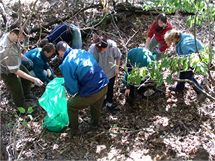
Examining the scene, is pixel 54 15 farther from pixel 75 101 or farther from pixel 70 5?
pixel 75 101

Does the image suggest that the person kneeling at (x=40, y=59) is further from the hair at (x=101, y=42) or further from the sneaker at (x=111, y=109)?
the sneaker at (x=111, y=109)

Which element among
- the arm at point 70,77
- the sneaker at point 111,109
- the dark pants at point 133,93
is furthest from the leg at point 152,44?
the arm at point 70,77

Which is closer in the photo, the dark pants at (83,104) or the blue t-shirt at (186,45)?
the dark pants at (83,104)

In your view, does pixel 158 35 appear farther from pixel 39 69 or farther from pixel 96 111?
pixel 39 69

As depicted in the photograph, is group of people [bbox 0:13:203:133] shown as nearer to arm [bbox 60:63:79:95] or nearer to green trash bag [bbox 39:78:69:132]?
arm [bbox 60:63:79:95]

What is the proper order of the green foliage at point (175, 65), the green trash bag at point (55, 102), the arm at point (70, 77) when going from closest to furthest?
the green foliage at point (175, 65) → the arm at point (70, 77) → the green trash bag at point (55, 102)

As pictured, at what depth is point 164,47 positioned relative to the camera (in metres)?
6.37

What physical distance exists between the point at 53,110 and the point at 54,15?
293cm

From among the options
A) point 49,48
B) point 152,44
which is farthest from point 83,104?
point 152,44

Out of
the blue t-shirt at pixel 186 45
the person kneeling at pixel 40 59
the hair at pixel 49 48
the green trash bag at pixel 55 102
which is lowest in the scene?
the green trash bag at pixel 55 102

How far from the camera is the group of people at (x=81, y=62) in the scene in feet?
16.6

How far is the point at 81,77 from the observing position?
5.03 metres

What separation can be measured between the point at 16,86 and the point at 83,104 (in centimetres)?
116

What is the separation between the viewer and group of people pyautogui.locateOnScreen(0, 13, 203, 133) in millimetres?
5051
